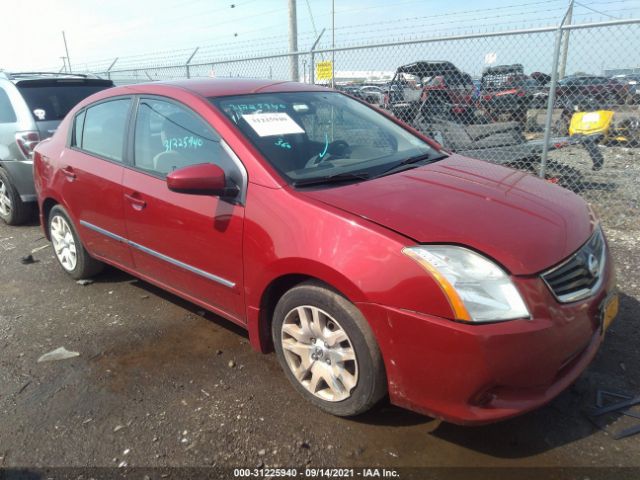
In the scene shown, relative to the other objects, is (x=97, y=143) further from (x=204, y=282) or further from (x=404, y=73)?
(x=404, y=73)

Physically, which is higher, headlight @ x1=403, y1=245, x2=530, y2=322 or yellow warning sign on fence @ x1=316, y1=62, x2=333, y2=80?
yellow warning sign on fence @ x1=316, y1=62, x2=333, y2=80

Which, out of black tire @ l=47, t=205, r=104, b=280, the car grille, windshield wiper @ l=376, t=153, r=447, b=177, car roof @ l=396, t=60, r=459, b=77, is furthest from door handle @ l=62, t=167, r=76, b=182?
car roof @ l=396, t=60, r=459, b=77

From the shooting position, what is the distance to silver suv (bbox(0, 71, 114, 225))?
18.3ft

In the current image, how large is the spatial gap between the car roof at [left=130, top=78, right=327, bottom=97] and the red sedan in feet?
0.06

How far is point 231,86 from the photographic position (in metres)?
3.20

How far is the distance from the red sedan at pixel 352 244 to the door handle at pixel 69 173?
21 cm

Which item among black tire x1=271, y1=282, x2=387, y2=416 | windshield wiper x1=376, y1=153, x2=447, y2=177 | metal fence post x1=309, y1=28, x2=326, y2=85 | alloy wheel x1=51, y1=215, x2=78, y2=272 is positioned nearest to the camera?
black tire x1=271, y1=282, x2=387, y2=416

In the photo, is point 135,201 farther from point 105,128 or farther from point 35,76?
point 35,76

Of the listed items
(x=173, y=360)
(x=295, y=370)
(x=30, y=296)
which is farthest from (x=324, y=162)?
(x=30, y=296)

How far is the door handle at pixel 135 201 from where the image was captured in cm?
312

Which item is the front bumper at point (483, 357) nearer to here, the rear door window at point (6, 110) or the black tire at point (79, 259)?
the black tire at point (79, 259)

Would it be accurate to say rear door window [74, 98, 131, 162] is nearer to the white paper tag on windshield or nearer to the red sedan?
the red sedan

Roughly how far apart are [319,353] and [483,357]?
32.9 inches

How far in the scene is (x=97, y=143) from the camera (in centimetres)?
367
